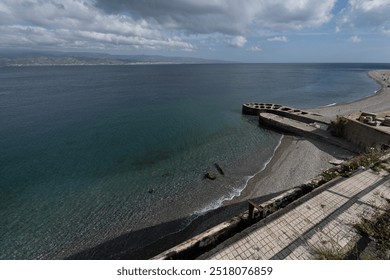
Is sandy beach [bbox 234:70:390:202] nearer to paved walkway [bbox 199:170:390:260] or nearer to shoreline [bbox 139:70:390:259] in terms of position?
shoreline [bbox 139:70:390:259]

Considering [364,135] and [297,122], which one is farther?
[297,122]

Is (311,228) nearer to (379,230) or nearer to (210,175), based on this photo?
(379,230)

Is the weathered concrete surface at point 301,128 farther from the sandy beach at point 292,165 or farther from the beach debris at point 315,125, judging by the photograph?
the sandy beach at point 292,165

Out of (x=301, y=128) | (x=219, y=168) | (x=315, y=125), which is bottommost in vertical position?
(x=219, y=168)

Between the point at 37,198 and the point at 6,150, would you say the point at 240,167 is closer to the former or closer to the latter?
the point at 37,198

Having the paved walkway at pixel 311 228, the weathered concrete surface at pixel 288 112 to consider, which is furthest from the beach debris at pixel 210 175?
the weathered concrete surface at pixel 288 112

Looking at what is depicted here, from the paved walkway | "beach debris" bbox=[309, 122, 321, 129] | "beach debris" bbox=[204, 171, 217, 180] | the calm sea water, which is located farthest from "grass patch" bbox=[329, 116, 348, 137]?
"beach debris" bbox=[204, 171, 217, 180]

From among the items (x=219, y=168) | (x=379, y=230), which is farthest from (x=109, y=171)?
(x=379, y=230)

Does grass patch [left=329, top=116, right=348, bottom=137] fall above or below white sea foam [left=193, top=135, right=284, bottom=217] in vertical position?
above
